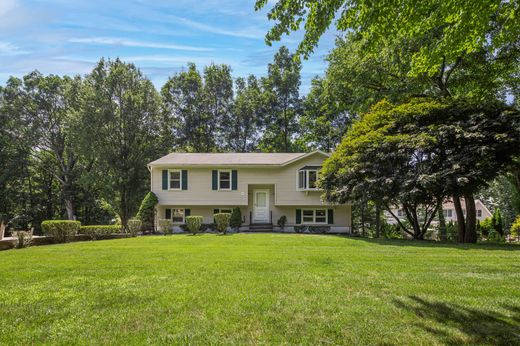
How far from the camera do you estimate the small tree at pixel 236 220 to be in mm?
22922

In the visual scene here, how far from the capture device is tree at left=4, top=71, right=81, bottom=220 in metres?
31.3

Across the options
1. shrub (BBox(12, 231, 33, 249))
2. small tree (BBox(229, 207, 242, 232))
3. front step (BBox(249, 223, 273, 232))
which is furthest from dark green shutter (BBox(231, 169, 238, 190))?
shrub (BBox(12, 231, 33, 249))

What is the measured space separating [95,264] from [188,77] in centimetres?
2940

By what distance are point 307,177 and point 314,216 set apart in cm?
280

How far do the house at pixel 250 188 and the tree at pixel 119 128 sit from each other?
5.90 metres

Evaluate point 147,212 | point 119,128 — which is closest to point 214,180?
point 147,212

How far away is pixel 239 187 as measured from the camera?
2442 centimetres

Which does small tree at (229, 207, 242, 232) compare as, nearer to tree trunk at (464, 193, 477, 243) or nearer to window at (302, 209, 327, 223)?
window at (302, 209, 327, 223)

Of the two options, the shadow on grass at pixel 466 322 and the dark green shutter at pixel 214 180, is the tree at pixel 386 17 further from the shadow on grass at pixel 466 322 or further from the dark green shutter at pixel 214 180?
the dark green shutter at pixel 214 180

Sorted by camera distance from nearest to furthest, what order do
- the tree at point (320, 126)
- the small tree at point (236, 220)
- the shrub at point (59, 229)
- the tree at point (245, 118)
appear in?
1. the shrub at point (59, 229)
2. the small tree at point (236, 220)
3. the tree at point (320, 126)
4. the tree at point (245, 118)

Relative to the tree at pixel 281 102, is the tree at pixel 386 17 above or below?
below

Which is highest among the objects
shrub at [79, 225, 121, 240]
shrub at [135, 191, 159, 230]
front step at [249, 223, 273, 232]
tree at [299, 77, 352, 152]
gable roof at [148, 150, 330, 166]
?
tree at [299, 77, 352, 152]

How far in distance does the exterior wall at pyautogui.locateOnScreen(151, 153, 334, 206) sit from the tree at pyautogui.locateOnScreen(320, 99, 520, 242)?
541cm

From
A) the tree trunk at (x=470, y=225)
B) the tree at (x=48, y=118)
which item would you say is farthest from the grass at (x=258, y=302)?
the tree at (x=48, y=118)
